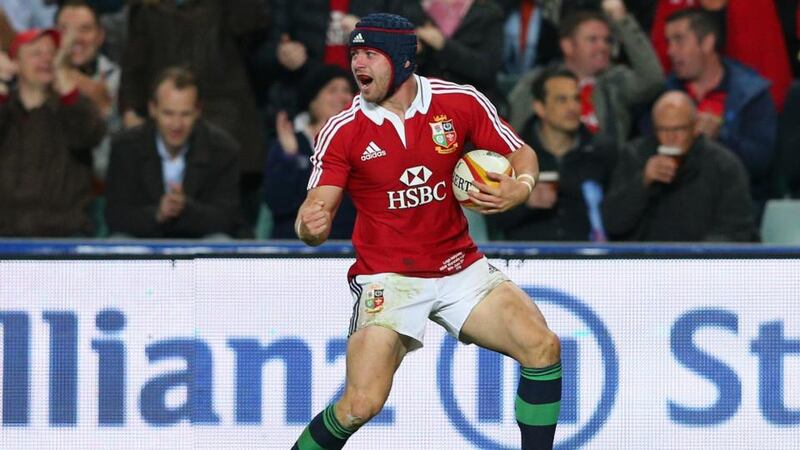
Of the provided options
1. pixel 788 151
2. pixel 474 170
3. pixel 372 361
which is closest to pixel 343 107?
pixel 788 151

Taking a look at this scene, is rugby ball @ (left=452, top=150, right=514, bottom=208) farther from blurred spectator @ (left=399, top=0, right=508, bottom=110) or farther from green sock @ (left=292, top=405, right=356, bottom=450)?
blurred spectator @ (left=399, top=0, right=508, bottom=110)

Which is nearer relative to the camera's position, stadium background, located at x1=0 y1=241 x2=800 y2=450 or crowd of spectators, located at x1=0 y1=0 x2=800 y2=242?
stadium background, located at x1=0 y1=241 x2=800 y2=450

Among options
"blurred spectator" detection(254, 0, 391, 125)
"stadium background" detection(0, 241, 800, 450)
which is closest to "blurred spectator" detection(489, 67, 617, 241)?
"blurred spectator" detection(254, 0, 391, 125)

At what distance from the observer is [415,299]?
21.7 feet

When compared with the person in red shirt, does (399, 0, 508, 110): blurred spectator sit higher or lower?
higher

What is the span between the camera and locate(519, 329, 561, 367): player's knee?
6.47m

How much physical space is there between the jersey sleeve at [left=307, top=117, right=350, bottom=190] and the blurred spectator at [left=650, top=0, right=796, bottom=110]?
4.48 meters

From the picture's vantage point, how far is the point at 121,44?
35.1 ft

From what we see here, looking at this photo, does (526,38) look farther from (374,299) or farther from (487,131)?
Answer: (374,299)

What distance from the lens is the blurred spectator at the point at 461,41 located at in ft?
→ 32.7

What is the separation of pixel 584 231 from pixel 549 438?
2945 mm

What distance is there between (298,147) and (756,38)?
3.30 meters

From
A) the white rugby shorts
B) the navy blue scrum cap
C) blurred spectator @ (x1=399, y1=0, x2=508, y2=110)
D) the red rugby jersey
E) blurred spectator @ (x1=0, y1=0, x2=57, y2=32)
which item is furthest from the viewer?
blurred spectator @ (x1=0, y1=0, x2=57, y2=32)

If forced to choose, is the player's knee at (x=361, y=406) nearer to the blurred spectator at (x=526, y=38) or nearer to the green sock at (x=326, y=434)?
the green sock at (x=326, y=434)
